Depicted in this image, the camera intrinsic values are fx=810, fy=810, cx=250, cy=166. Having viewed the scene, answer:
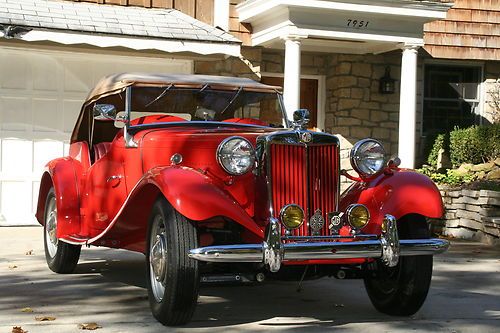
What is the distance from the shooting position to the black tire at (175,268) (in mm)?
4562

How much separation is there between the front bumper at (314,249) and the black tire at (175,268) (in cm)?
16

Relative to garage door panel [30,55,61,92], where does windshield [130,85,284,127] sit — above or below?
below

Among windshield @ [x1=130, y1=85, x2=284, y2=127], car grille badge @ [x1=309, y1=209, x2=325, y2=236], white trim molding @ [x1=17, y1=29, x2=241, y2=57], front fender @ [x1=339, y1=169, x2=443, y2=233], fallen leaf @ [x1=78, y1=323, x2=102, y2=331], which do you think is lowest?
fallen leaf @ [x1=78, y1=323, x2=102, y2=331]

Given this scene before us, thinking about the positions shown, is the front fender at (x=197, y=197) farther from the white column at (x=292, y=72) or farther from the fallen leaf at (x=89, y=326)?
the white column at (x=292, y=72)

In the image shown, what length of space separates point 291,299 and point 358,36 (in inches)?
259

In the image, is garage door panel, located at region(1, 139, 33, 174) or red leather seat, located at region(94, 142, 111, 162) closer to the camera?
red leather seat, located at region(94, 142, 111, 162)

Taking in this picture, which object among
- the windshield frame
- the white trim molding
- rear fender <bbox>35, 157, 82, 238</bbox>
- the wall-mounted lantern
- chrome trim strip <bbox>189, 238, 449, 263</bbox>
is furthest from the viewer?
the wall-mounted lantern

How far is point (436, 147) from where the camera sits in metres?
13.5

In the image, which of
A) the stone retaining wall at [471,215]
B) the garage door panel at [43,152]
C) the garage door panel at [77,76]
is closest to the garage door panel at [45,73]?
the garage door panel at [77,76]

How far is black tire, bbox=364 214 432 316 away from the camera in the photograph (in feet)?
16.7

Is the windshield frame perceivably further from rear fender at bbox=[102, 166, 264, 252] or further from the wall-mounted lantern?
the wall-mounted lantern

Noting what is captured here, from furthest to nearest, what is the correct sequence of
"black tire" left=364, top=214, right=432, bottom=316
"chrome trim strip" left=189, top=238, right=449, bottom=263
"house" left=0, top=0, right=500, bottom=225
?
"house" left=0, top=0, right=500, bottom=225 < "black tire" left=364, top=214, right=432, bottom=316 < "chrome trim strip" left=189, top=238, right=449, bottom=263

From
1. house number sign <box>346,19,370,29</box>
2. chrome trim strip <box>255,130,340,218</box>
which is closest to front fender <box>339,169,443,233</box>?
chrome trim strip <box>255,130,340,218</box>

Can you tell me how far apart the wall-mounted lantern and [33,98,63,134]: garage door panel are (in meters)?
5.24
